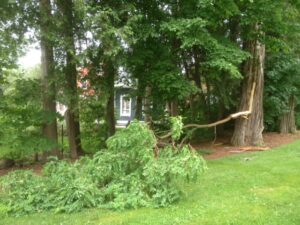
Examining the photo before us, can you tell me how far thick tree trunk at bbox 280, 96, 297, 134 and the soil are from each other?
14.8 inches

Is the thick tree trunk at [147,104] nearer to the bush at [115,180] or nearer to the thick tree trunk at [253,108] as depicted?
the thick tree trunk at [253,108]

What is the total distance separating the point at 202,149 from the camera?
12.4m

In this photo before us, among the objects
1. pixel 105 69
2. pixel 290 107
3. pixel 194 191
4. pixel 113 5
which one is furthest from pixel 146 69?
pixel 290 107

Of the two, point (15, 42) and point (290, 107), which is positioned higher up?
point (15, 42)

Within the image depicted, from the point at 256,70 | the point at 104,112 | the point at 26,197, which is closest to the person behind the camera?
the point at 26,197

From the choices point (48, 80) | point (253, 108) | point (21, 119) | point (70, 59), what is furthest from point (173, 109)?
point (21, 119)

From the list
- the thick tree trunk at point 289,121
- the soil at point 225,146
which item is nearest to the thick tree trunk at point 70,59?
the soil at point 225,146

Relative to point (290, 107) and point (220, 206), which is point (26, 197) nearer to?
point (220, 206)

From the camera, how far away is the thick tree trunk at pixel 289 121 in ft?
54.4

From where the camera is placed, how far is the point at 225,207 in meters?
5.76

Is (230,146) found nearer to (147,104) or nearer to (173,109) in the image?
(173,109)

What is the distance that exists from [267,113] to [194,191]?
10089mm

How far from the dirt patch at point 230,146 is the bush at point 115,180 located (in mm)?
4859

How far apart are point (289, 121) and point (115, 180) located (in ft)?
40.1
